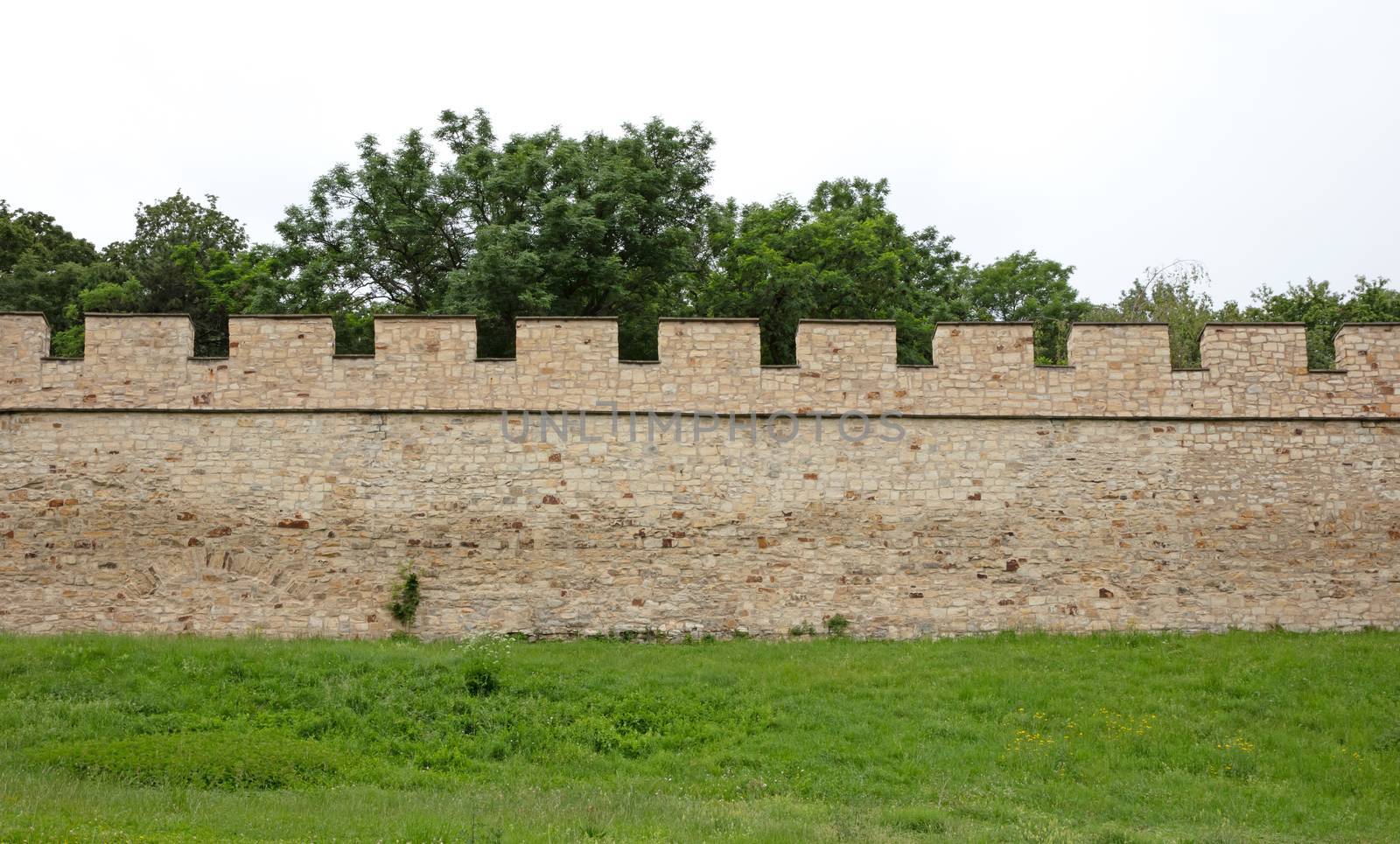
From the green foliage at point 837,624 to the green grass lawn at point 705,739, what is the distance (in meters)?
0.50

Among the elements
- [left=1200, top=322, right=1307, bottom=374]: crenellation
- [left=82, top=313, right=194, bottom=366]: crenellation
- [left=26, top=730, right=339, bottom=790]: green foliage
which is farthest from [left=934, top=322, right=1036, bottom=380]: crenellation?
[left=82, top=313, right=194, bottom=366]: crenellation

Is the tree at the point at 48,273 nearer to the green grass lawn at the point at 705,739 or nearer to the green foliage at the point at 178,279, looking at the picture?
the green foliage at the point at 178,279

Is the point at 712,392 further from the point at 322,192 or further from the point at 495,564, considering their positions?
the point at 322,192

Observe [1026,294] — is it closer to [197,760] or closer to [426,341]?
[426,341]

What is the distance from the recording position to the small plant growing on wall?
14.7 metres

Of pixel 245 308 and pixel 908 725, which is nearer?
pixel 908 725

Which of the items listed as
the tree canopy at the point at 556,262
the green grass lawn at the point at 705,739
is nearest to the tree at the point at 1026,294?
the tree canopy at the point at 556,262

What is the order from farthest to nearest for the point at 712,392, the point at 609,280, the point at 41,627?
the point at 609,280 → the point at 712,392 → the point at 41,627

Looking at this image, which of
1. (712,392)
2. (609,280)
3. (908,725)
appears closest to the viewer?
(908,725)

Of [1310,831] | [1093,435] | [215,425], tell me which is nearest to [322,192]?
[215,425]

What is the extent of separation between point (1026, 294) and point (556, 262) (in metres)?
15.7

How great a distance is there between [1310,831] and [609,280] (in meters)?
15.1

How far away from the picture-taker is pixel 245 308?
25.2 m

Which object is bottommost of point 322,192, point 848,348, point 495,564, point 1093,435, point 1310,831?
point 1310,831
